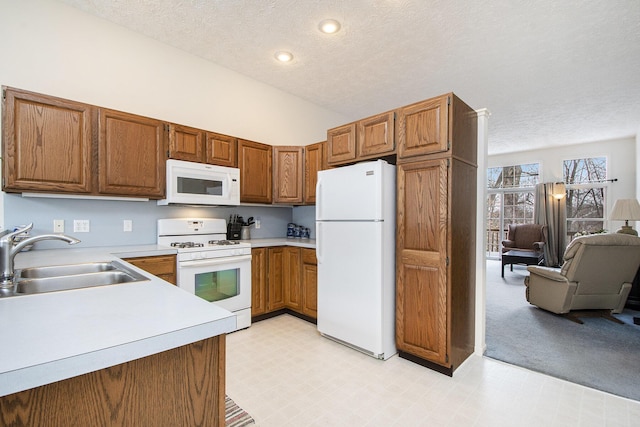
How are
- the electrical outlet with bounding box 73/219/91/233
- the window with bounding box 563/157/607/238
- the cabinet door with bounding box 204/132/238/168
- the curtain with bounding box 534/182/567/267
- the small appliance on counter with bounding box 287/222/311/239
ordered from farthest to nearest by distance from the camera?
the curtain with bounding box 534/182/567/267, the window with bounding box 563/157/607/238, the small appliance on counter with bounding box 287/222/311/239, the cabinet door with bounding box 204/132/238/168, the electrical outlet with bounding box 73/219/91/233

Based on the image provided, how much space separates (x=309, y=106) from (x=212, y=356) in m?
4.10

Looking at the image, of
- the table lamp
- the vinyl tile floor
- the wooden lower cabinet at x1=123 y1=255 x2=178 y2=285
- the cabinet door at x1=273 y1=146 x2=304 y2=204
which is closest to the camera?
the vinyl tile floor

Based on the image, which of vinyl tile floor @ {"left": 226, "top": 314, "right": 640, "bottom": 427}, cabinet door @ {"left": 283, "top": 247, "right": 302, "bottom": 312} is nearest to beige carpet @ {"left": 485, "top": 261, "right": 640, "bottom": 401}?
vinyl tile floor @ {"left": 226, "top": 314, "right": 640, "bottom": 427}

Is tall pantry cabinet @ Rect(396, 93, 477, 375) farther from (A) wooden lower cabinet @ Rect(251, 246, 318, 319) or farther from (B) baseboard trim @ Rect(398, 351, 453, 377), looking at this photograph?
(A) wooden lower cabinet @ Rect(251, 246, 318, 319)

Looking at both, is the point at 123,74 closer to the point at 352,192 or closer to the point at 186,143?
the point at 186,143

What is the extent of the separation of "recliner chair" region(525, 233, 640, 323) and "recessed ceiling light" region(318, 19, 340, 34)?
339 centimetres

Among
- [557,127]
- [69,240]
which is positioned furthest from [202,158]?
[557,127]

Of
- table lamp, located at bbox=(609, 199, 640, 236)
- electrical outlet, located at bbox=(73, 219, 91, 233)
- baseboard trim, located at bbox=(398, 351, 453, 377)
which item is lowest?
baseboard trim, located at bbox=(398, 351, 453, 377)

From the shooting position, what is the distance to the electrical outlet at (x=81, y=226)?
2.53 m

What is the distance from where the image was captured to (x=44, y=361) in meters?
0.60

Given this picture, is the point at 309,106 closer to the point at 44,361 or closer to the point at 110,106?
the point at 110,106

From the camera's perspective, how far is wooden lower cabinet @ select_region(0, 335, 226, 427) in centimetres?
66

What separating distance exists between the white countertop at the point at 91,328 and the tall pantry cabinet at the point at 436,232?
5.97ft

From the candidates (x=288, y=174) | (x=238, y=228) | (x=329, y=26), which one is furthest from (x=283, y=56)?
(x=238, y=228)
